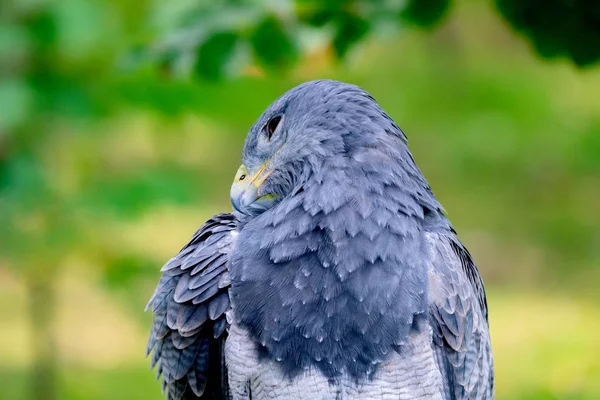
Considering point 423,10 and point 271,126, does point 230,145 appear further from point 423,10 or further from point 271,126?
point 271,126

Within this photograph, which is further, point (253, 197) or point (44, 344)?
point (44, 344)

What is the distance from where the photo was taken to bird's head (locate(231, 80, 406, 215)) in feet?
10.8

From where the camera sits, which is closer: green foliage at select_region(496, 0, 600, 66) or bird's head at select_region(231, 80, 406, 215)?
bird's head at select_region(231, 80, 406, 215)

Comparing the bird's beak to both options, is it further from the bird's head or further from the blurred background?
the blurred background

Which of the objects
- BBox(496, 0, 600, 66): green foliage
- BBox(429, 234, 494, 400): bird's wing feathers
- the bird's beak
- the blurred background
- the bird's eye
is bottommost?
BBox(429, 234, 494, 400): bird's wing feathers

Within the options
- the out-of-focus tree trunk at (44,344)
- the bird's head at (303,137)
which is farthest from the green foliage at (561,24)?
the out-of-focus tree trunk at (44,344)

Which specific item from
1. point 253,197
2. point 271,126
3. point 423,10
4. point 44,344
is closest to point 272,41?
point 271,126

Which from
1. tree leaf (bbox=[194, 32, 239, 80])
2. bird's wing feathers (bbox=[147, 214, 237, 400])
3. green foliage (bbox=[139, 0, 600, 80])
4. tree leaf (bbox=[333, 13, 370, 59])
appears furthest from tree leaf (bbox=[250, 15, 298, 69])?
bird's wing feathers (bbox=[147, 214, 237, 400])

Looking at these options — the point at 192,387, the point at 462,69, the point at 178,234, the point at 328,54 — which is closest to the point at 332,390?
the point at 192,387

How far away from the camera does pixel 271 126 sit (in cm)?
354

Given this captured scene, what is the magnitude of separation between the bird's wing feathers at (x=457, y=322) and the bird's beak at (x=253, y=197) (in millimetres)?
736

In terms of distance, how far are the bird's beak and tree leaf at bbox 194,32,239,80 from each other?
2.07 feet

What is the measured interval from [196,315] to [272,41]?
144 centimetres

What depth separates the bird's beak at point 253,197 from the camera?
346cm
